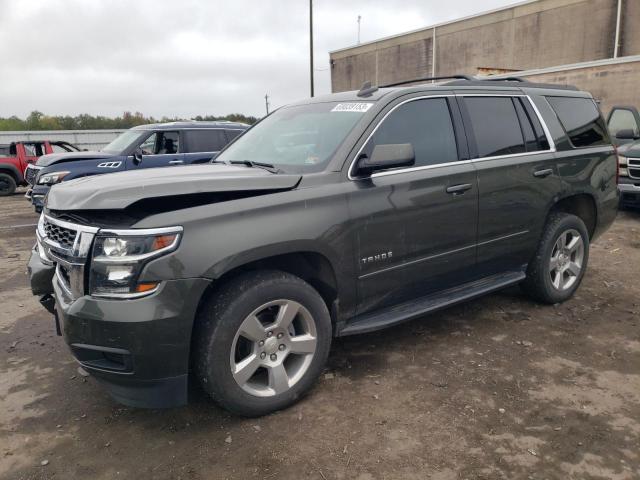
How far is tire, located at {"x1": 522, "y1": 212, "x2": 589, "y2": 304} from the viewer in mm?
4344

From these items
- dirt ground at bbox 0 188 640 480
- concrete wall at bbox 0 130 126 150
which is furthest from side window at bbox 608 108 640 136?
concrete wall at bbox 0 130 126 150

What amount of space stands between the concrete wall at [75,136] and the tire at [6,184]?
11.5m

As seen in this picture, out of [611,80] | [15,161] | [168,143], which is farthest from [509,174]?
[15,161]

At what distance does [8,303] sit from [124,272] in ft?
11.2

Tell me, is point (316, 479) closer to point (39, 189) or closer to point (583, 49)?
point (39, 189)

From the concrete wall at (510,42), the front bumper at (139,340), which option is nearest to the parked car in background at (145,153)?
the front bumper at (139,340)

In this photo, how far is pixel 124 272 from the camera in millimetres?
2396

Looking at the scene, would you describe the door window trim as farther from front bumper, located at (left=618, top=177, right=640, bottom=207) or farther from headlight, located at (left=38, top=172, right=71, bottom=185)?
headlight, located at (left=38, top=172, right=71, bottom=185)

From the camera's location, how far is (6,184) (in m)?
15.3

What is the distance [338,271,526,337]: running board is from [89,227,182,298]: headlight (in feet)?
4.26

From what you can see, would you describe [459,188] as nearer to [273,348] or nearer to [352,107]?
[352,107]

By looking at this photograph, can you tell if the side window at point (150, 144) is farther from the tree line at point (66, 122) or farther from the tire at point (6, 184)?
the tree line at point (66, 122)

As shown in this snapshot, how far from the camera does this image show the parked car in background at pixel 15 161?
49.7 ft

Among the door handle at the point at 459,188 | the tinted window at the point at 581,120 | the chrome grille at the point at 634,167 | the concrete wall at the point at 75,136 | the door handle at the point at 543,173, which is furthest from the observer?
the concrete wall at the point at 75,136
